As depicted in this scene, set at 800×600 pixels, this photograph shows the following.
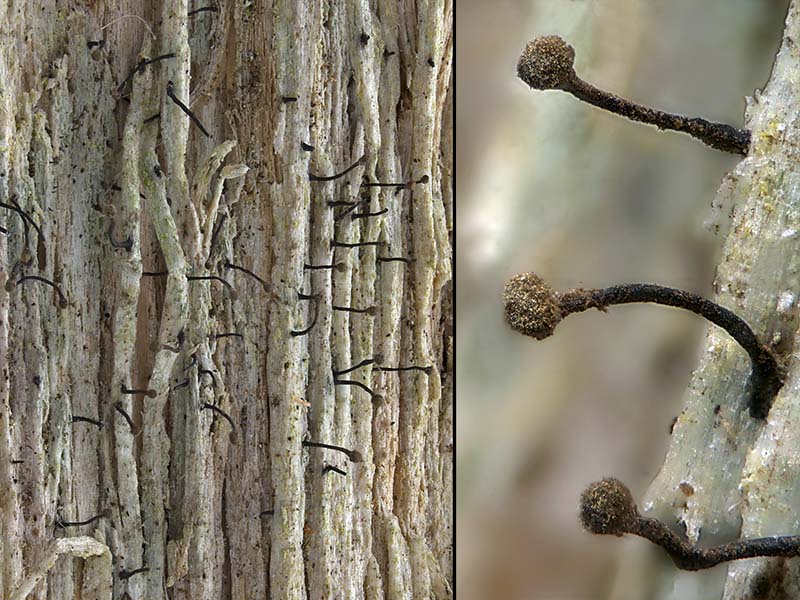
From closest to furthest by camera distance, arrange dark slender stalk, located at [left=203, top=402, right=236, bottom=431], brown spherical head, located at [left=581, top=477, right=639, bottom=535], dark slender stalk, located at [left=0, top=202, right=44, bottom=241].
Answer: brown spherical head, located at [left=581, top=477, right=639, bottom=535] → dark slender stalk, located at [left=0, top=202, right=44, bottom=241] → dark slender stalk, located at [left=203, top=402, right=236, bottom=431]

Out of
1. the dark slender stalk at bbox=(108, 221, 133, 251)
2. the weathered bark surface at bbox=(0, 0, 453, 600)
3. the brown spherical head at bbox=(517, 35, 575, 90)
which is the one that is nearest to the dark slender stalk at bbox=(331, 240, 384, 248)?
the weathered bark surface at bbox=(0, 0, 453, 600)

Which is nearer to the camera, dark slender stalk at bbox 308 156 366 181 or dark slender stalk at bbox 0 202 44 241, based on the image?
dark slender stalk at bbox 0 202 44 241

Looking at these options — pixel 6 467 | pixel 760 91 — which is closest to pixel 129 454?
pixel 6 467

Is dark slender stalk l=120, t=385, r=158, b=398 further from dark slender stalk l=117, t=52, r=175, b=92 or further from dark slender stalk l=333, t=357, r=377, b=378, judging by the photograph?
dark slender stalk l=117, t=52, r=175, b=92

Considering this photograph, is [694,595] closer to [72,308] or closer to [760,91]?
[760,91]

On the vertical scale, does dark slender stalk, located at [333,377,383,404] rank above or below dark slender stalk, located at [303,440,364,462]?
above

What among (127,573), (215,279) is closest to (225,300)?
(215,279)

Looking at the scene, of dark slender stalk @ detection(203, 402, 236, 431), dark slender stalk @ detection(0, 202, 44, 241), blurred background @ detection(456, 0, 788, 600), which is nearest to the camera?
blurred background @ detection(456, 0, 788, 600)

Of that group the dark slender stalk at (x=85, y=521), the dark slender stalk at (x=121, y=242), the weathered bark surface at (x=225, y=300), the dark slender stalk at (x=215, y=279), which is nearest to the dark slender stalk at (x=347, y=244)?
the weathered bark surface at (x=225, y=300)
